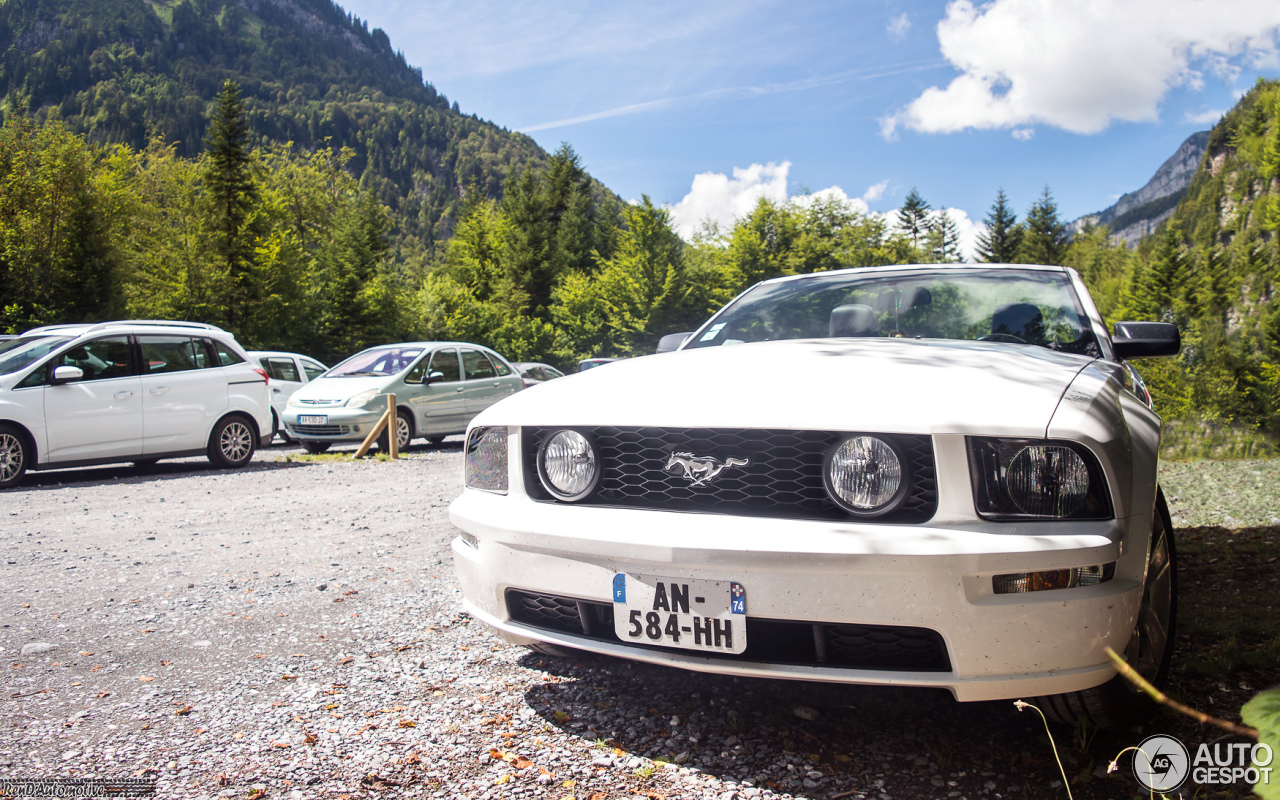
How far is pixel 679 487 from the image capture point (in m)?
2.18

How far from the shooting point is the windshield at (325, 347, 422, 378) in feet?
39.6

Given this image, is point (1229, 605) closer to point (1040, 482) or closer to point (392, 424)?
point (1040, 482)

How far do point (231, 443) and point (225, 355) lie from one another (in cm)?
111

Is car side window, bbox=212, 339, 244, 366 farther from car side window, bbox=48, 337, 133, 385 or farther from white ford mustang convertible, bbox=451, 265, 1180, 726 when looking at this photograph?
white ford mustang convertible, bbox=451, 265, 1180, 726

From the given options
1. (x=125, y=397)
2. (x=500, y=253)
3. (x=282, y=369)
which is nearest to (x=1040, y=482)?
(x=125, y=397)

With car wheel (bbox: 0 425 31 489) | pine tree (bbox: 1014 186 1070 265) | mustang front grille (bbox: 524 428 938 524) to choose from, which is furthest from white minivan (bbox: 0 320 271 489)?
pine tree (bbox: 1014 186 1070 265)

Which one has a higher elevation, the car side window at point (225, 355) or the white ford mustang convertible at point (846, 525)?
the car side window at point (225, 355)

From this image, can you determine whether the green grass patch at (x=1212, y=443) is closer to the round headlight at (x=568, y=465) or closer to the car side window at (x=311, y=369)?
the round headlight at (x=568, y=465)

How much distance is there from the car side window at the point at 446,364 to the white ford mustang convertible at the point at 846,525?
10273 millimetres

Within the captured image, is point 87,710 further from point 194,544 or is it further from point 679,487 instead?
point 194,544

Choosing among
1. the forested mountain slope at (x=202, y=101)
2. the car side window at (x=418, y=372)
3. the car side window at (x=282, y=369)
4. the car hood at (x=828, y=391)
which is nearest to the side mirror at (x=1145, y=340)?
the car hood at (x=828, y=391)

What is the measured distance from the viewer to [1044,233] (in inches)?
3113

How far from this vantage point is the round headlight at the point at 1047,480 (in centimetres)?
190

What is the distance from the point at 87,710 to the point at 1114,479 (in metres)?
3.21
